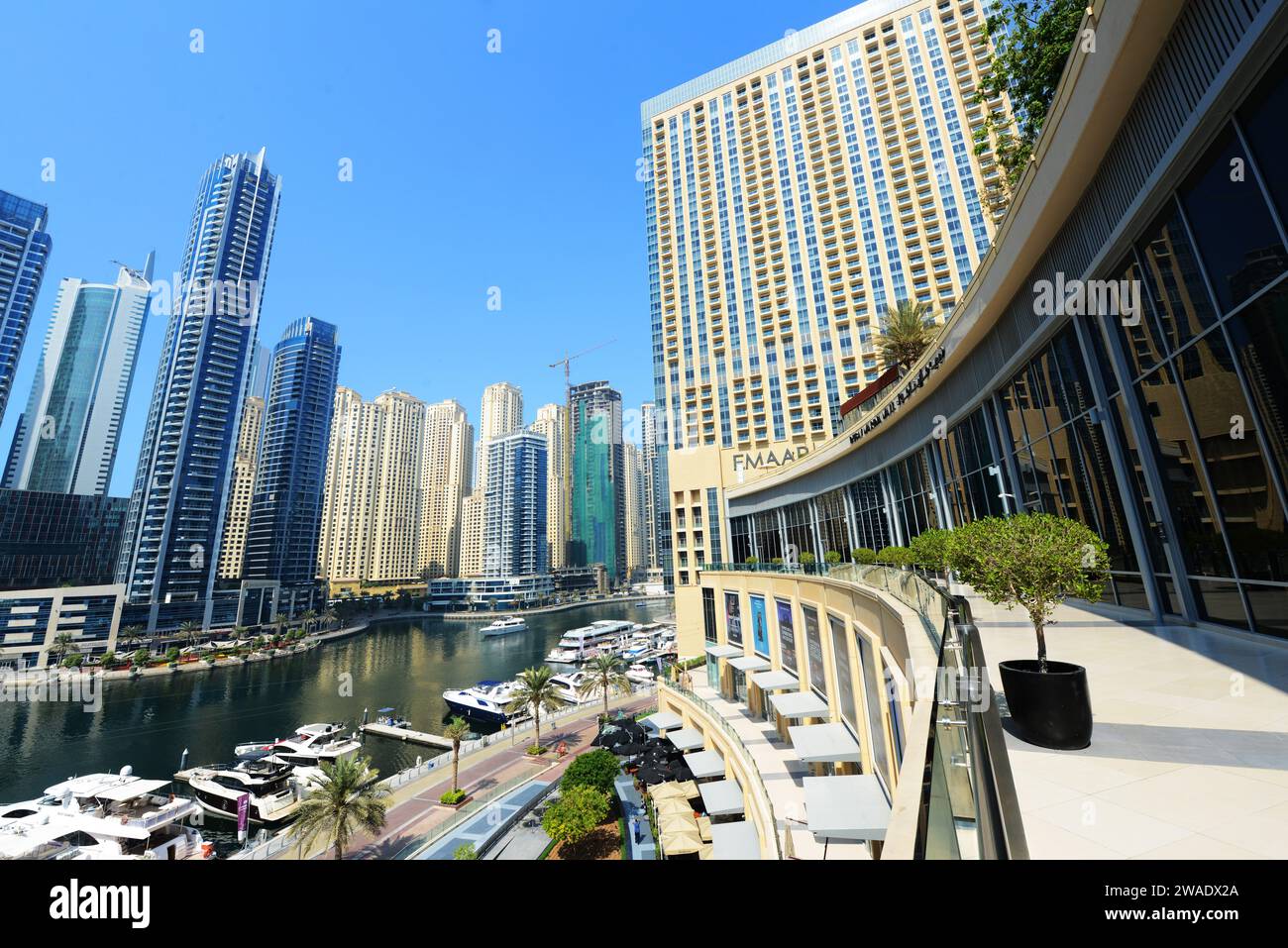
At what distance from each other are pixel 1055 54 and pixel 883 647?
16395 millimetres

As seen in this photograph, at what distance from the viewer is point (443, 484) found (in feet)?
544

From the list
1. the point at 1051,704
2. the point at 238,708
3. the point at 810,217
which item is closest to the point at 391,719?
the point at 238,708

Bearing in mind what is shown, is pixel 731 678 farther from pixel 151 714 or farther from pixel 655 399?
pixel 151 714

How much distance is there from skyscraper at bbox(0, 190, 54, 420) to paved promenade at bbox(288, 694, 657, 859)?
11190 centimetres

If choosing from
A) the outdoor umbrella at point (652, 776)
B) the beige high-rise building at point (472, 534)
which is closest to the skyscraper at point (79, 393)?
the beige high-rise building at point (472, 534)

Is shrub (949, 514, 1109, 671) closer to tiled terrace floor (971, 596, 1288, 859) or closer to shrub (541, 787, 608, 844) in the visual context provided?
tiled terrace floor (971, 596, 1288, 859)

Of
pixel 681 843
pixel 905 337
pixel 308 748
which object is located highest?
pixel 905 337

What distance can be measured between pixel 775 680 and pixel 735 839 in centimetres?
637

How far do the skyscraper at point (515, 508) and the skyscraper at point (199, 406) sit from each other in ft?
203

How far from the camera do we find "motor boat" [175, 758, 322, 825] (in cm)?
3741

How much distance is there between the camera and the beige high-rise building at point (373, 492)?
142 metres

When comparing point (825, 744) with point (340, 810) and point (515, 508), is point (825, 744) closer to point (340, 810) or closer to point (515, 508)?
point (340, 810)

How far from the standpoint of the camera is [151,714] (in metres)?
55.2

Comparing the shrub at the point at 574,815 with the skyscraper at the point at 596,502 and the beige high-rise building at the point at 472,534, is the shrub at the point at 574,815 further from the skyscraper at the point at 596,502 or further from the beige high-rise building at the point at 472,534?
the skyscraper at the point at 596,502
